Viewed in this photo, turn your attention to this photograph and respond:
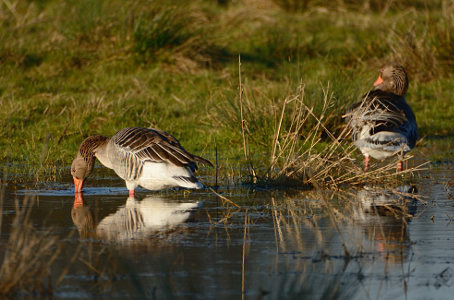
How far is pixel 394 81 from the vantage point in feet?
39.5

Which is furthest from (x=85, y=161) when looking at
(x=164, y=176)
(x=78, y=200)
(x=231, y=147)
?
(x=231, y=147)

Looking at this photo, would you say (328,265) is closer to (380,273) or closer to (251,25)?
(380,273)

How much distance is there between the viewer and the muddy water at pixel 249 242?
17.3 ft

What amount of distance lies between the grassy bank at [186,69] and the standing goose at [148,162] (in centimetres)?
258

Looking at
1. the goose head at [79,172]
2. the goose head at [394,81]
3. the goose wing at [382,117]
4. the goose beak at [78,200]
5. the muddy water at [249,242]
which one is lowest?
the muddy water at [249,242]

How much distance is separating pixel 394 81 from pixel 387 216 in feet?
15.9

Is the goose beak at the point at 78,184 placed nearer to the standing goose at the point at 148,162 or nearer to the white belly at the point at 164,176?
the standing goose at the point at 148,162

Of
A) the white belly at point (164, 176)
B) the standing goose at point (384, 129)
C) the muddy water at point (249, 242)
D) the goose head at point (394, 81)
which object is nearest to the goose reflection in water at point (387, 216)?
the muddy water at point (249, 242)

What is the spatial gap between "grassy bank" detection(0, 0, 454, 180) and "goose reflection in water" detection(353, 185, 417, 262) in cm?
306

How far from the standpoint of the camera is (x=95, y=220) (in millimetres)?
7480

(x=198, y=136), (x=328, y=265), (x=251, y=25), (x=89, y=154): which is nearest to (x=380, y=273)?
(x=328, y=265)

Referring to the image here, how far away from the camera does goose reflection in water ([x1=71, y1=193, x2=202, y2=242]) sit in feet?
22.6

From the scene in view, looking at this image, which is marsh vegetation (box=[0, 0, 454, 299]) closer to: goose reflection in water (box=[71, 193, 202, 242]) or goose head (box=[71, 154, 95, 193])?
goose reflection in water (box=[71, 193, 202, 242])

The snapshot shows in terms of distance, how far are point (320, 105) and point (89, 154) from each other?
436 cm
